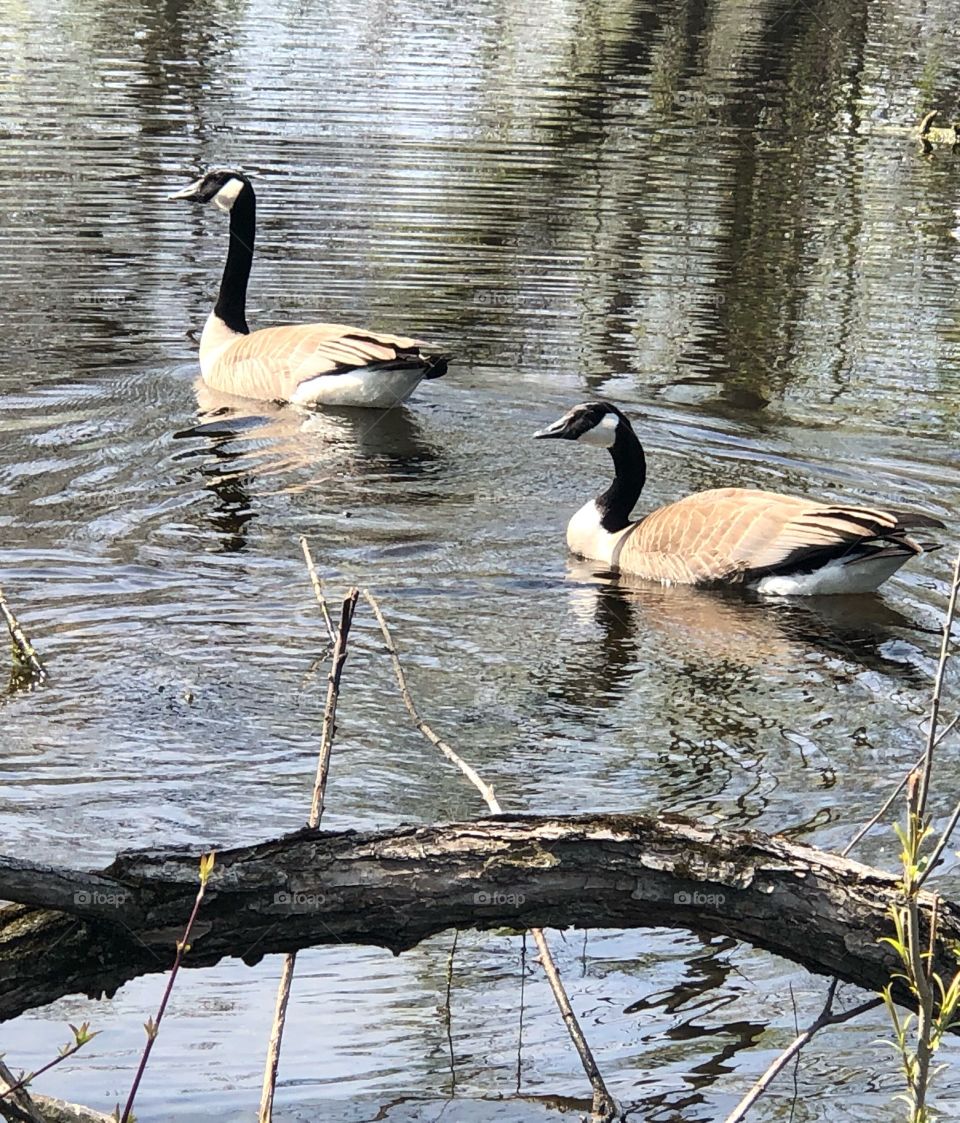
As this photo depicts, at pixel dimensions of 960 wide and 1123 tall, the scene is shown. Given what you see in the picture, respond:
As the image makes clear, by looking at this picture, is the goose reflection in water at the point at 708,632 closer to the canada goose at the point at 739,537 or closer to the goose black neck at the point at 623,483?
the canada goose at the point at 739,537

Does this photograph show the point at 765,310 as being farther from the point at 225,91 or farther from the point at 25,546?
the point at 225,91

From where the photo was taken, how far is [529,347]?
1291 centimetres

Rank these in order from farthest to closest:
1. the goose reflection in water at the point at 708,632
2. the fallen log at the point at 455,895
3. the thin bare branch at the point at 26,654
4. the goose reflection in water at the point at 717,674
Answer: the goose reflection in water at the point at 708,632
the thin bare branch at the point at 26,654
the goose reflection in water at the point at 717,674
the fallen log at the point at 455,895

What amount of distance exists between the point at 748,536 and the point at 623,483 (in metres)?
1.03

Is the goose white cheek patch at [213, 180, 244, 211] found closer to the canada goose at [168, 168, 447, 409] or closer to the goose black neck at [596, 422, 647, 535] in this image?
the canada goose at [168, 168, 447, 409]

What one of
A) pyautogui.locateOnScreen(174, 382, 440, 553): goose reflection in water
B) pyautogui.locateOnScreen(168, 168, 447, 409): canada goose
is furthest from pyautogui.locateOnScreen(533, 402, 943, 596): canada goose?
pyautogui.locateOnScreen(168, 168, 447, 409): canada goose

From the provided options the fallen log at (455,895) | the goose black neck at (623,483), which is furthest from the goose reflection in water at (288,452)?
the fallen log at (455,895)

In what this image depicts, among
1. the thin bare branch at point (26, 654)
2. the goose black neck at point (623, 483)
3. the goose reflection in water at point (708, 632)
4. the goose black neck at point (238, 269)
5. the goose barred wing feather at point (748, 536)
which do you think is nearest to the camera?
the thin bare branch at point (26, 654)

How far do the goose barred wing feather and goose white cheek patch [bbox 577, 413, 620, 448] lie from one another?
0.56 metres

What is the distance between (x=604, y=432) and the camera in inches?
371

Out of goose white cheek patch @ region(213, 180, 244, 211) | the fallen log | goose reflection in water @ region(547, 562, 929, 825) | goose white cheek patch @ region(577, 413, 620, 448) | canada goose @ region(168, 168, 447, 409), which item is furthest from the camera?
goose white cheek patch @ region(213, 180, 244, 211)

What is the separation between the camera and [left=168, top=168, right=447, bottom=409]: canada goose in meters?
11.3

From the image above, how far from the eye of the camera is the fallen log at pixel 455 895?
11.5 feet

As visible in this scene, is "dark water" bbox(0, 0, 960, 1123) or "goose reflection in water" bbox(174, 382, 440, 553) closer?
"dark water" bbox(0, 0, 960, 1123)
